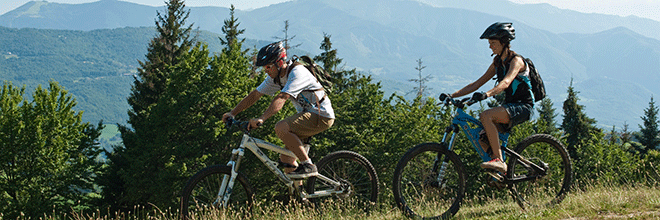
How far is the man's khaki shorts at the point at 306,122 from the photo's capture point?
17.8ft

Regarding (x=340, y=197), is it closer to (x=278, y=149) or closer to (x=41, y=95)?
(x=278, y=149)

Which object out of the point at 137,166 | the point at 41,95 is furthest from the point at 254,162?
the point at 41,95

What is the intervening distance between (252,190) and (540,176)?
298 cm

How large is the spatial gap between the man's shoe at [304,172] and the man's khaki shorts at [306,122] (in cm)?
41

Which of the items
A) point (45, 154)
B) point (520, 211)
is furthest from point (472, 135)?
point (45, 154)

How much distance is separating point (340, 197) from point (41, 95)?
37.3 m

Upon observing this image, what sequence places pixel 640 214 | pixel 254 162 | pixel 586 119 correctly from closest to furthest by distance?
pixel 640 214 < pixel 254 162 < pixel 586 119

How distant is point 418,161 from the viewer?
568cm

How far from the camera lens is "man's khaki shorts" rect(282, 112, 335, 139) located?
17.8ft

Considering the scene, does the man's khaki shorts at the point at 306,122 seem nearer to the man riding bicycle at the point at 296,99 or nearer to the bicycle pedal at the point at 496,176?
the man riding bicycle at the point at 296,99

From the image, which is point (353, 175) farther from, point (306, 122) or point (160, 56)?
point (160, 56)

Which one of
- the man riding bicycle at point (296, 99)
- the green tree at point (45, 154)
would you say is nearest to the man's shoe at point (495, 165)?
the man riding bicycle at point (296, 99)

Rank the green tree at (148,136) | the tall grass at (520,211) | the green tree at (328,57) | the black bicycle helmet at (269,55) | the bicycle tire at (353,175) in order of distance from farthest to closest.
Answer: the green tree at (328,57) < the green tree at (148,136) < the bicycle tire at (353,175) < the black bicycle helmet at (269,55) < the tall grass at (520,211)

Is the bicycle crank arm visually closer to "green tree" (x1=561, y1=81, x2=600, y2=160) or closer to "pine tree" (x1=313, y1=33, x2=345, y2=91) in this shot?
"pine tree" (x1=313, y1=33, x2=345, y2=91)
